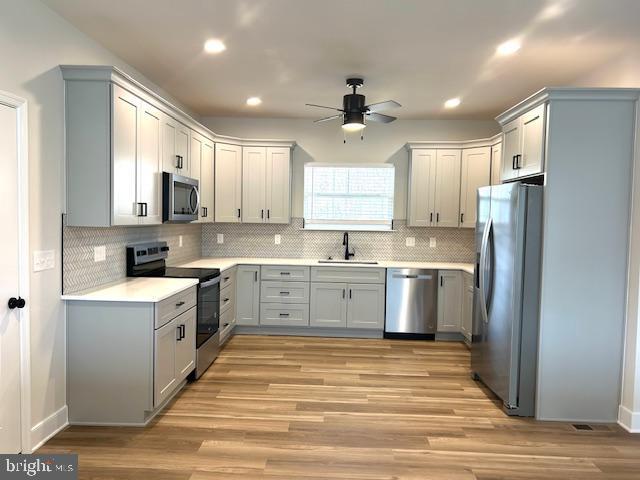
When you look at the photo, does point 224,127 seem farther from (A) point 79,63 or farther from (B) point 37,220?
(B) point 37,220

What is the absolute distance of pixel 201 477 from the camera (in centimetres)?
242

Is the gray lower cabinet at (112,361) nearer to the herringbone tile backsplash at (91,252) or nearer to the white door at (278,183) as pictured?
the herringbone tile backsplash at (91,252)

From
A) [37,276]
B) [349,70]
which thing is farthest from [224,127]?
[37,276]

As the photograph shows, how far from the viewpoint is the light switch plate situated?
8.70ft

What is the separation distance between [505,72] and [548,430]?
2.85 m

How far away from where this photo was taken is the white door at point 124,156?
2.93 m

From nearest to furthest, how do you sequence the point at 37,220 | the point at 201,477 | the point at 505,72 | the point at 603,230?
the point at 201,477 < the point at 37,220 < the point at 603,230 < the point at 505,72

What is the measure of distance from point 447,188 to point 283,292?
2359 mm

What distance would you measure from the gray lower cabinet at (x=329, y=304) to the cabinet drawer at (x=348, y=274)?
0.23ft

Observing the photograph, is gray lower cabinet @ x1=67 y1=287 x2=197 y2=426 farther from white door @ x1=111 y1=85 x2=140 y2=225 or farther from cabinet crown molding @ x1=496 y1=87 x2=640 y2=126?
cabinet crown molding @ x1=496 y1=87 x2=640 y2=126

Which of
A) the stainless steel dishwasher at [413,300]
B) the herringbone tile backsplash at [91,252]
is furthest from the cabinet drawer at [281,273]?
the herringbone tile backsplash at [91,252]

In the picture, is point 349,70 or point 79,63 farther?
point 349,70

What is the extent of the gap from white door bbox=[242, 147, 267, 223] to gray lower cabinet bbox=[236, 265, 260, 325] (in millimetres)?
668

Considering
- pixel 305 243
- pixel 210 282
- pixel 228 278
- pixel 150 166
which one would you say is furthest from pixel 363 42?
pixel 305 243
